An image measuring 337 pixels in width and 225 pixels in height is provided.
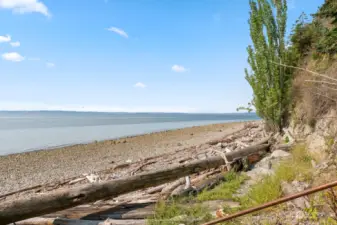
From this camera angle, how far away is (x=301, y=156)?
6594 millimetres

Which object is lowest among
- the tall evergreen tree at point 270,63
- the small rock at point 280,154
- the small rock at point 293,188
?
the small rock at point 280,154

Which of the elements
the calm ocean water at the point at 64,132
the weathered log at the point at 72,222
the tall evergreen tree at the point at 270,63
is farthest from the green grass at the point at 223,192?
the calm ocean water at the point at 64,132

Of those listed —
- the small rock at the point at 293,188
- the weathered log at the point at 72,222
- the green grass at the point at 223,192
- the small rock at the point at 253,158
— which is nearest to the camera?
the small rock at the point at 293,188

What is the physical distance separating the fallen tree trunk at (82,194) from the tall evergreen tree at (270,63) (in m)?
5.41

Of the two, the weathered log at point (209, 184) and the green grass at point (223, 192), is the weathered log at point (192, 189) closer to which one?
the weathered log at point (209, 184)

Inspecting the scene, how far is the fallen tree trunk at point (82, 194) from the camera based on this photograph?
471 cm

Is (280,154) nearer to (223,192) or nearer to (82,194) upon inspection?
(223,192)

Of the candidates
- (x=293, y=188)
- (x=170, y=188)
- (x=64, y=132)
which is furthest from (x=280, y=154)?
(x=64, y=132)

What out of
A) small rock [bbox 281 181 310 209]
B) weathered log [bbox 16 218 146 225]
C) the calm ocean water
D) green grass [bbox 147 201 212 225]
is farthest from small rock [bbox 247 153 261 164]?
the calm ocean water

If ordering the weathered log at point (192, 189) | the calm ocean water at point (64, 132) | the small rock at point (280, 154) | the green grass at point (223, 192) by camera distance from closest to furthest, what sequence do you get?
the green grass at point (223, 192)
the weathered log at point (192, 189)
the small rock at point (280, 154)
the calm ocean water at point (64, 132)

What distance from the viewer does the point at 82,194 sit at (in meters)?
5.51

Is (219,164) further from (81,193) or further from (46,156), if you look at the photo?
(46,156)

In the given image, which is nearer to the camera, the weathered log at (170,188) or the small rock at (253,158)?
the weathered log at (170,188)

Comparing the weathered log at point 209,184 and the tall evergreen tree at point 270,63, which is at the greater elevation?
the tall evergreen tree at point 270,63
